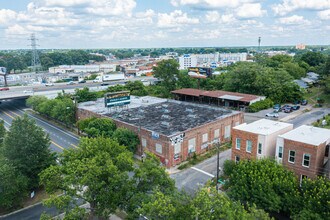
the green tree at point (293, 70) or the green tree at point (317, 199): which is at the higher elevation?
the green tree at point (293, 70)

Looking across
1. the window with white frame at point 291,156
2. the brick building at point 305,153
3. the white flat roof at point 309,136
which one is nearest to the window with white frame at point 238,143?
the brick building at point 305,153

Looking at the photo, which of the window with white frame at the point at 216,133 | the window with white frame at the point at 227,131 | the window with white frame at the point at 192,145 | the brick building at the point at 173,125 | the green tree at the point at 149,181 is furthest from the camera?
the window with white frame at the point at 227,131

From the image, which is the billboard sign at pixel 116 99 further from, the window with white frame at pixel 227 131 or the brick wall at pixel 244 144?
the brick wall at pixel 244 144

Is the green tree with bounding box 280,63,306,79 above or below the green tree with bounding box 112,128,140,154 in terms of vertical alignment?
above

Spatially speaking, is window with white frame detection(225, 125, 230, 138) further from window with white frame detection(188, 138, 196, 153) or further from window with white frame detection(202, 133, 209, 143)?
window with white frame detection(188, 138, 196, 153)

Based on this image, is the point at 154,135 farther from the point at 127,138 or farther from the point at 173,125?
the point at 173,125

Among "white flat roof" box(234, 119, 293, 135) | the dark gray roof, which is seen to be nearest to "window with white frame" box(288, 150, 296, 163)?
"white flat roof" box(234, 119, 293, 135)
